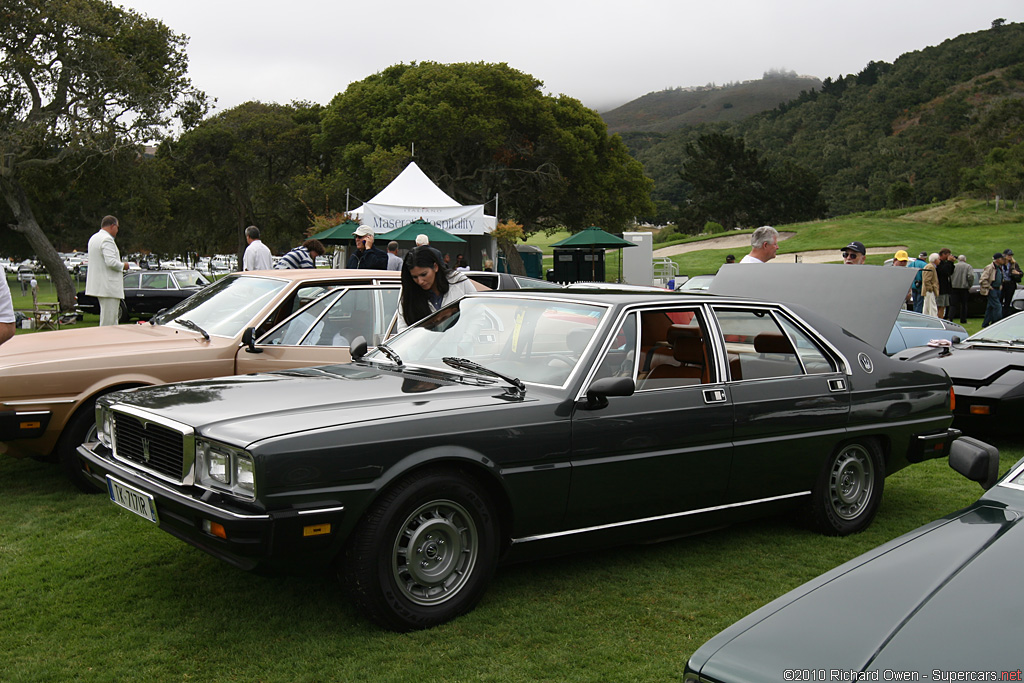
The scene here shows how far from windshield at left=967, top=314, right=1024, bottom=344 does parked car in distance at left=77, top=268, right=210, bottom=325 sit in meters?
17.2

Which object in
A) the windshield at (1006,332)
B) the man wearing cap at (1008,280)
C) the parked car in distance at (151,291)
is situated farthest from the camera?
the parked car in distance at (151,291)

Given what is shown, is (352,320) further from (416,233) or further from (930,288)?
(930,288)

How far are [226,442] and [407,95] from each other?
130 ft

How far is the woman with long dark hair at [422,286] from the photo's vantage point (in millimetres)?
5984

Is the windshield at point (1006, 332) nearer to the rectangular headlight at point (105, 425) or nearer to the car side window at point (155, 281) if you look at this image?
the rectangular headlight at point (105, 425)

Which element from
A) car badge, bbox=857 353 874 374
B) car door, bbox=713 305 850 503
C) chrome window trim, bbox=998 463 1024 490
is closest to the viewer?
chrome window trim, bbox=998 463 1024 490

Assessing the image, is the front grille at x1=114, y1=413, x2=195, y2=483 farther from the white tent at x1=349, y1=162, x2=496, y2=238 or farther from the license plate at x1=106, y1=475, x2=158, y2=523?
the white tent at x1=349, y1=162, x2=496, y2=238

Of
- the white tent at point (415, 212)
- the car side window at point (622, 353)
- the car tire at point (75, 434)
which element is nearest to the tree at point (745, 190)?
the white tent at point (415, 212)

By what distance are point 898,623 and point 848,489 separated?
10.9 ft

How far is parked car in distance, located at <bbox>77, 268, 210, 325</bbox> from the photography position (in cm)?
2088

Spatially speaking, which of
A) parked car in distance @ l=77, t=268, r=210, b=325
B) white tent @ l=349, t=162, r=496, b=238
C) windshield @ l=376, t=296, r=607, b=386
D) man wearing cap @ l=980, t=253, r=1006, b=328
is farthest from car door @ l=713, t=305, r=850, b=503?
parked car in distance @ l=77, t=268, r=210, b=325

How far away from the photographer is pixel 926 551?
Answer: 2486 millimetres

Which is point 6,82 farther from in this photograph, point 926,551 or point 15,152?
point 926,551

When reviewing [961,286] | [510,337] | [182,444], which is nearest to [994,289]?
[961,286]
